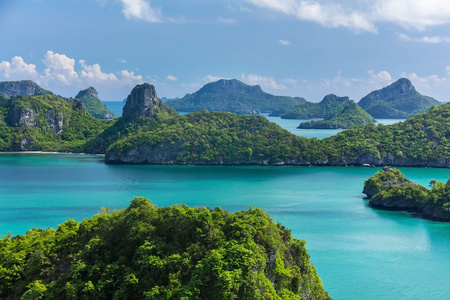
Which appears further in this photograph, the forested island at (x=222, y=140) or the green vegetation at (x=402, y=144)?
the forested island at (x=222, y=140)

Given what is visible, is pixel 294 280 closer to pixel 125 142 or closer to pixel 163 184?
pixel 163 184

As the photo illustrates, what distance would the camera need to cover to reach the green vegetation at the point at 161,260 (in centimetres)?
2361

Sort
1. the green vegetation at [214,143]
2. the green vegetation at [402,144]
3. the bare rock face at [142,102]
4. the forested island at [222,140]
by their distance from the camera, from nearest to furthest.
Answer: the green vegetation at [402,144], the forested island at [222,140], the green vegetation at [214,143], the bare rock face at [142,102]

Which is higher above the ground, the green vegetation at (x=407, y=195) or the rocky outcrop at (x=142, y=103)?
the rocky outcrop at (x=142, y=103)

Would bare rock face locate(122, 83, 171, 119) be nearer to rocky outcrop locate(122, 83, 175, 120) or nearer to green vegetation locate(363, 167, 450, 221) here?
rocky outcrop locate(122, 83, 175, 120)

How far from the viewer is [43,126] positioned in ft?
452

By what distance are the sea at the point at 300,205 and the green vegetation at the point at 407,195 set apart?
1868 mm

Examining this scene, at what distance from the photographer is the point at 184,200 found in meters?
61.7

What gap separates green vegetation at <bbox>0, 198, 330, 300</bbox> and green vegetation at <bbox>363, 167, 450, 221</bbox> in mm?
30628

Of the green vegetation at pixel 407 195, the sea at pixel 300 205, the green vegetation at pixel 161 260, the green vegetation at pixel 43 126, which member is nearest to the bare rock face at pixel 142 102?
the green vegetation at pixel 43 126

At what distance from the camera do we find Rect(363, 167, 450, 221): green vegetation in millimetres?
53094

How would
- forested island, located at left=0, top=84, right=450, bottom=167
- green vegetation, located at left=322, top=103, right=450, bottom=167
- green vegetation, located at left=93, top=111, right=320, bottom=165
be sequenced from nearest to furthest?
green vegetation, located at left=322, top=103, right=450, bottom=167 → forested island, located at left=0, top=84, right=450, bottom=167 → green vegetation, located at left=93, top=111, right=320, bottom=165

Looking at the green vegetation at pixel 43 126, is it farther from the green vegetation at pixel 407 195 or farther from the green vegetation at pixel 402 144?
the green vegetation at pixel 407 195

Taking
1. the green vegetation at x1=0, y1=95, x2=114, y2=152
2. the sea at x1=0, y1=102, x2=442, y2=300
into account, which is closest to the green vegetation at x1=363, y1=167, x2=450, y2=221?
the sea at x1=0, y1=102, x2=442, y2=300
